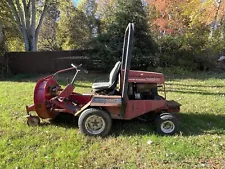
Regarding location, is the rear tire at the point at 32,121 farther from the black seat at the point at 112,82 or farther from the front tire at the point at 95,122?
the black seat at the point at 112,82

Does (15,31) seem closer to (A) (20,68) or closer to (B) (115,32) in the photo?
(A) (20,68)

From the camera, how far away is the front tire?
3.98m

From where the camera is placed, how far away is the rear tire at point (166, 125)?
4.09 m

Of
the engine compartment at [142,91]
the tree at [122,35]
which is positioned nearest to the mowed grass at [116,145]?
the engine compartment at [142,91]

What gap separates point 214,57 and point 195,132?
1043cm

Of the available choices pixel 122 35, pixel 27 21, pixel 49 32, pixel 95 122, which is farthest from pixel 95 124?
pixel 49 32

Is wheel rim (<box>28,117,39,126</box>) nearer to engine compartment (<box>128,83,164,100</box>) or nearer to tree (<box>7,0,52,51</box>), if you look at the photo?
engine compartment (<box>128,83,164,100</box>)

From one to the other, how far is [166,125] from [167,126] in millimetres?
25

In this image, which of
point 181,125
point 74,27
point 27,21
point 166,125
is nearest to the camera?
point 166,125

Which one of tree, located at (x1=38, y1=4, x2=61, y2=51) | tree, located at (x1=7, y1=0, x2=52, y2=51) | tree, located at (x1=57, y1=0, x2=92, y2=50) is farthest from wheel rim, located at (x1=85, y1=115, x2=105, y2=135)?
tree, located at (x1=38, y1=4, x2=61, y2=51)

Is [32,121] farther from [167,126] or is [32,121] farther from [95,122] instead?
[167,126]

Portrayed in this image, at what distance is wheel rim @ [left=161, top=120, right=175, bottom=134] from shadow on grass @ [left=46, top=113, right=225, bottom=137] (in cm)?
15

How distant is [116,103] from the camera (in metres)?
3.98

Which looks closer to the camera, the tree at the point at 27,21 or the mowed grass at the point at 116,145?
the mowed grass at the point at 116,145
